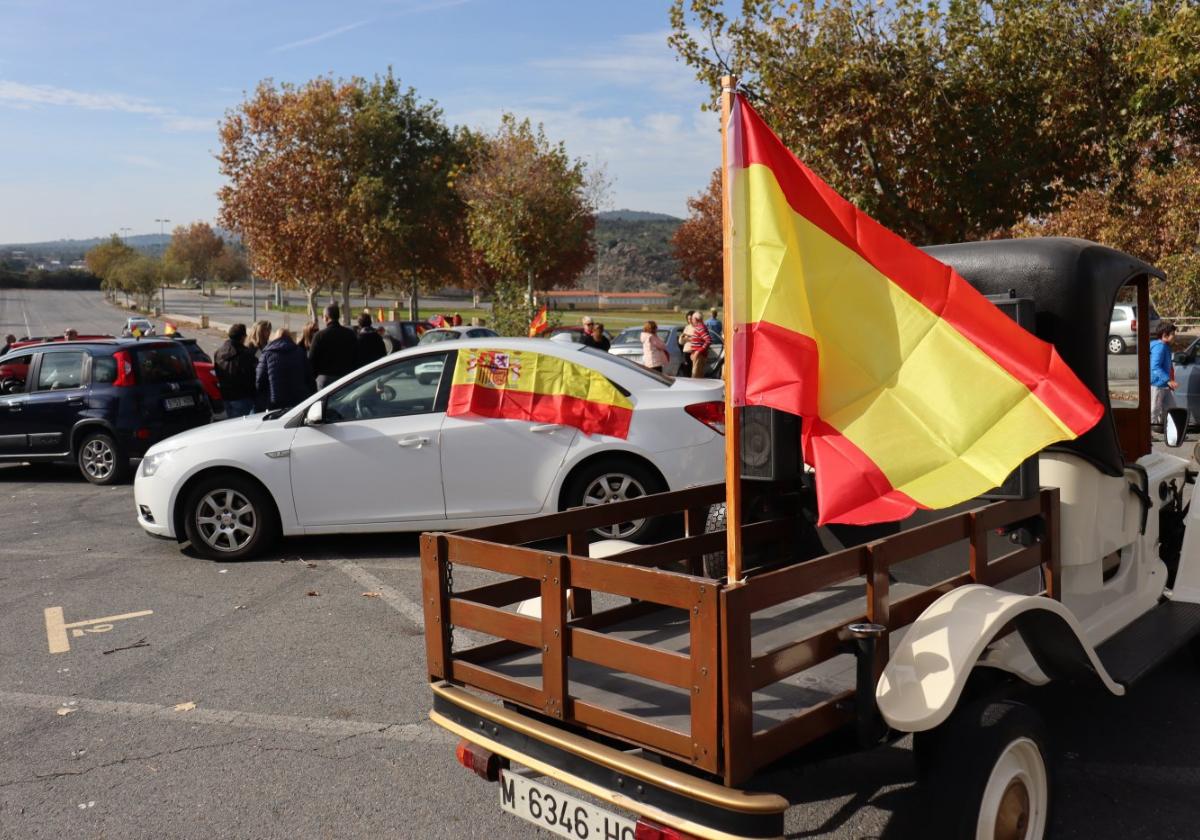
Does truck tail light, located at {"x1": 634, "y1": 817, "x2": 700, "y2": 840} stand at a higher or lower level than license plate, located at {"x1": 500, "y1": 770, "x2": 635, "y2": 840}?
higher

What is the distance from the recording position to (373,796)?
417cm

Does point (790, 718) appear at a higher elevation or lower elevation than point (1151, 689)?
higher

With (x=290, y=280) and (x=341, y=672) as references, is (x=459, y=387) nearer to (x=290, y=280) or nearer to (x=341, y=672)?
(x=341, y=672)

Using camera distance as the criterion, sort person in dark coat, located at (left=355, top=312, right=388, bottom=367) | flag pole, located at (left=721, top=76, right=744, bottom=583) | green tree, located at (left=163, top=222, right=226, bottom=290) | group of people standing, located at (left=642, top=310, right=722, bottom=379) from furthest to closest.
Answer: green tree, located at (left=163, top=222, right=226, bottom=290) < group of people standing, located at (left=642, top=310, right=722, bottom=379) < person in dark coat, located at (left=355, top=312, right=388, bottom=367) < flag pole, located at (left=721, top=76, right=744, bottom=583)

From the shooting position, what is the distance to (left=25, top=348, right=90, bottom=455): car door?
1209cm

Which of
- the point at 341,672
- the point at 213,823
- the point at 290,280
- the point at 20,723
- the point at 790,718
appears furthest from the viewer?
the point at 290,280

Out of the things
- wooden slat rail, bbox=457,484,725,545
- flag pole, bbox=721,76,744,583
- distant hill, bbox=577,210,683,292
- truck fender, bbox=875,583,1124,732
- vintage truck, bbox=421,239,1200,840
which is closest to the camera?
vintage truck, bbox=421,239,1200,840

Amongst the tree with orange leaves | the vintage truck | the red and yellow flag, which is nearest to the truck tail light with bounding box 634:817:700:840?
the vintage truck

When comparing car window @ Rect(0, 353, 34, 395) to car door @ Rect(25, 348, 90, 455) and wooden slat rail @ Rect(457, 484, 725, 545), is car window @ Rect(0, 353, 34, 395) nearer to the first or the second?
car door @ Rect(25, 348, 90, 455)

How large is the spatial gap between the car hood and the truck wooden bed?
4.48m

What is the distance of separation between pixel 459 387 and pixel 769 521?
3644 mm

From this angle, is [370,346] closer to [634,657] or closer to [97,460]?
[97,460]

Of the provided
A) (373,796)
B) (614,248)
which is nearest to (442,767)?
(373,796)

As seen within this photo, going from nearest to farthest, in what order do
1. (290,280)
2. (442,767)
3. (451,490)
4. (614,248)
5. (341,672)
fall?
A: 1. (442,767)
2. (341,672)
3. (451,490)
4. (290,280)
5. (614,248)
